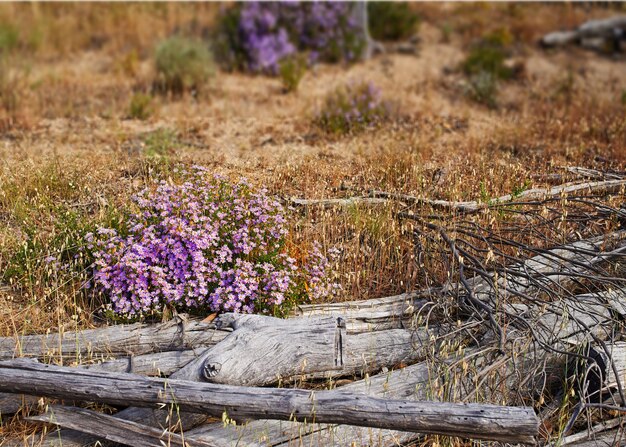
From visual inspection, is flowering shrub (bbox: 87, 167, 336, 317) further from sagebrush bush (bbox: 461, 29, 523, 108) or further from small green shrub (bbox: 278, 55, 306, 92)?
sagebrush bush (bbox: 461, 29, 523, 108)

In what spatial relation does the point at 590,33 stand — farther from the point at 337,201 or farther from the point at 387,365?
the point at 387,365

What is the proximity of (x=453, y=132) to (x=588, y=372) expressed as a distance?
16.6 ft

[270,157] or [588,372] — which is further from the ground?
Result: [270,157]

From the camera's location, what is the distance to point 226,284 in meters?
4.96

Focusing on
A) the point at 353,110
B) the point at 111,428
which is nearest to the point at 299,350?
the point at 111,428

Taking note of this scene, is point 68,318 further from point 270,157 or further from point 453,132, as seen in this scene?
point 453,132

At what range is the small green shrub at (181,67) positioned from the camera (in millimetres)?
10461

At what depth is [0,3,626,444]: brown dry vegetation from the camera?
5.47 m

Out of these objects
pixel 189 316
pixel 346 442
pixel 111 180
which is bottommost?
pixel 346 442

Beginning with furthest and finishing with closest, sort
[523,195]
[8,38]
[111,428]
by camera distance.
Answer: [8,38] → [523,195] → [111,428]

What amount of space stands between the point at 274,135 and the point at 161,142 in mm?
1488

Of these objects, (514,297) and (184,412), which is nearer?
(184,412)

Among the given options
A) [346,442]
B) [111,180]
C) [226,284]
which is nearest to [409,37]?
[111,180]

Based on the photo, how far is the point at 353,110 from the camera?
8.87m
